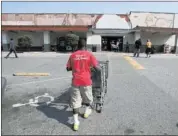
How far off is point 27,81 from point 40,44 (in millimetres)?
20539

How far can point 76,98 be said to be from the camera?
13.9 feet

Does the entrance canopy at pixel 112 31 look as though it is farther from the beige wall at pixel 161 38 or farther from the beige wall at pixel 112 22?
the beige wall at pixel 161 38

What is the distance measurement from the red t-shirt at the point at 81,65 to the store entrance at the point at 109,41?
2336 cm

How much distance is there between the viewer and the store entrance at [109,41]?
2720cm

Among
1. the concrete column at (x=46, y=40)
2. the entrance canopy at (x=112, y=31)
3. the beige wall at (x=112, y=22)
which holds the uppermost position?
the beige wall at (x=112, y=22)

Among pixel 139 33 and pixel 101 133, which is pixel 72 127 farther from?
pixel 139 33

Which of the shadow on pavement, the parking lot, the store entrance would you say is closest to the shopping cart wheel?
the parking lot

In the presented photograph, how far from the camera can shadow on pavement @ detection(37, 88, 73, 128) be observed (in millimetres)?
4478

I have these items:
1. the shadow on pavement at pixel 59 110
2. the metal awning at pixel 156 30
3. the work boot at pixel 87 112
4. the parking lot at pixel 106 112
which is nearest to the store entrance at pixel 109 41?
the metal awning at pixel 156 30

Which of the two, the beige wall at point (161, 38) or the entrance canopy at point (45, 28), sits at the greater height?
the entrance canopy at point (45, 28)

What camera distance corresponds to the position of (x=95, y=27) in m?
26.8

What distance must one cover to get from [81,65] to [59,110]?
1442 mm

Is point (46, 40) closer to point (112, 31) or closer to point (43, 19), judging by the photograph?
point (43, 19)

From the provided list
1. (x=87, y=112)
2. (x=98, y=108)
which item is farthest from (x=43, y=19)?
(x=87, y=112)
